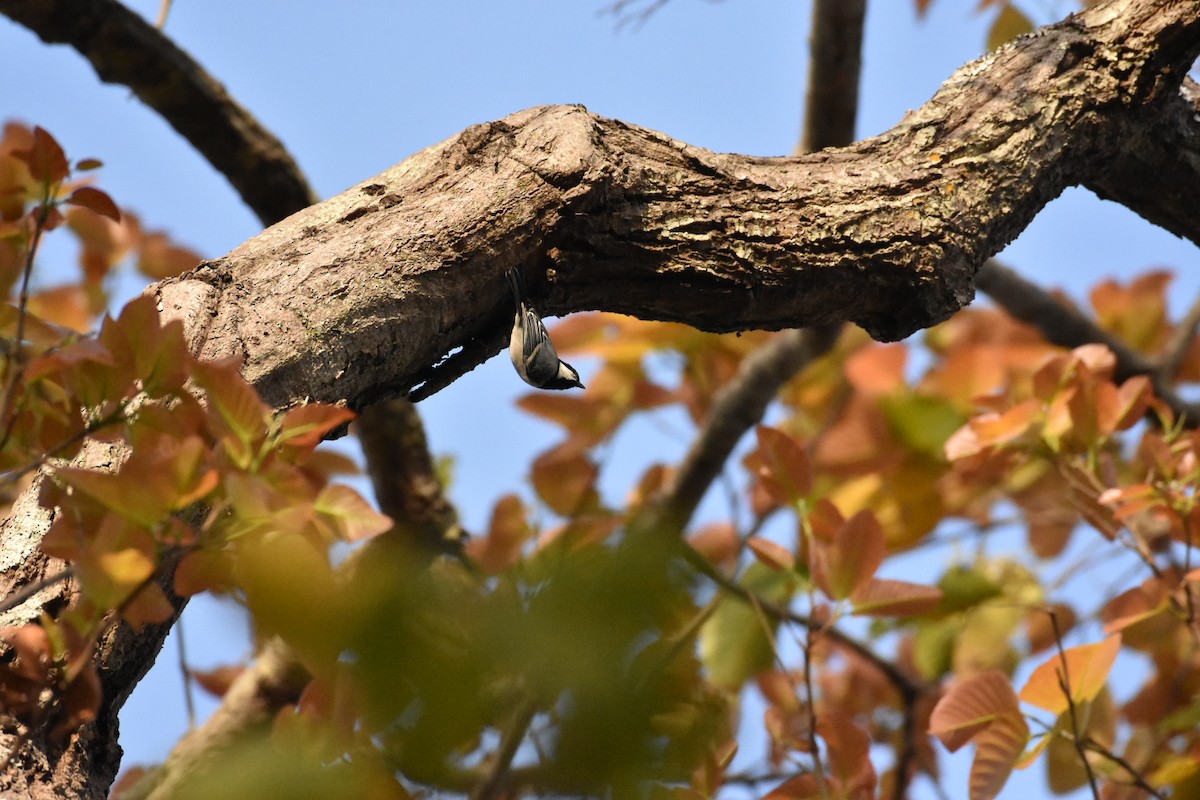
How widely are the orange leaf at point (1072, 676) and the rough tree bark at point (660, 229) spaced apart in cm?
51

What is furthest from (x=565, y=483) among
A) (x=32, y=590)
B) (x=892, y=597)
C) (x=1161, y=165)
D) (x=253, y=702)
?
(x=32, y=590)

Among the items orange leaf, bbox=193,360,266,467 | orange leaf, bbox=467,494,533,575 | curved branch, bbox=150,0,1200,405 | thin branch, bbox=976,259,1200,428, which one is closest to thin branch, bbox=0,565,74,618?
orange leaf, bbox=193,360,266,467

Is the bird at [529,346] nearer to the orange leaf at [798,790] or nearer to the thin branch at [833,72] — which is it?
the orange leaf at [798,790]

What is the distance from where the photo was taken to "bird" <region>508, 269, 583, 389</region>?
130 cm

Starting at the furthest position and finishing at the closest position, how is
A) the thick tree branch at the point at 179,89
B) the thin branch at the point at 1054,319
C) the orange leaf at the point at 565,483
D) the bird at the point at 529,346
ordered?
the thin branch at the point at 1054,319
the orange leaf at the point at 565,483
the thick tree branch at the point at 179,89
the bird at the point at 529,346

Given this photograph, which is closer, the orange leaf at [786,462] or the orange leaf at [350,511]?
Result: the orange leaf at [350,511]

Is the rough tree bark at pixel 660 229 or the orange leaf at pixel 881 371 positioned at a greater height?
the orange leaf at pixel 881 371

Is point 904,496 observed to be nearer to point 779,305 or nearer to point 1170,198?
point 1170,198

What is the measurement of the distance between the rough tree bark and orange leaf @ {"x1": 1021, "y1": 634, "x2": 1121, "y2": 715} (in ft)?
1.68

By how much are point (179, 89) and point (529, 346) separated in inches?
55.5

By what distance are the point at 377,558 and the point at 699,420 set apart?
Answer: 2604mm

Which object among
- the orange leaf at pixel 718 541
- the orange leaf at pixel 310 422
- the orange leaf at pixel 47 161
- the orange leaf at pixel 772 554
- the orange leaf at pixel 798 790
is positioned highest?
the orange leaf at pixel 718 541

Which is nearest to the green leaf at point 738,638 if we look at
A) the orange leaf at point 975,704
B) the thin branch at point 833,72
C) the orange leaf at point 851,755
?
the orange leaf at point 851,755

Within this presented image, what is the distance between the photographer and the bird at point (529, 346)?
1.30m
